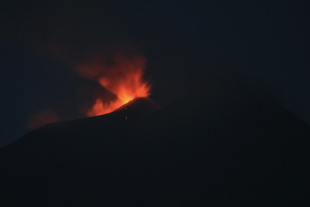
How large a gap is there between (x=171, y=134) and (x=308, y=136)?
7.98 meters

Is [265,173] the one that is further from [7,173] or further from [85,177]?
[7,173]

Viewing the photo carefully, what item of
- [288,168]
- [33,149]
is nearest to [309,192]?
[288,168]

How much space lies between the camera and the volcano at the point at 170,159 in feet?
27.5

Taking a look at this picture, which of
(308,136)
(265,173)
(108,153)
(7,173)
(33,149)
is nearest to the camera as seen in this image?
(265,173)

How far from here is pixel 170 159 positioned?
1040cm

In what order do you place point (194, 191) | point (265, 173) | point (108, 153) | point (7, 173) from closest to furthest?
point (194, 191)
point (265, 173)
point (7, 173)
point (108, 153)

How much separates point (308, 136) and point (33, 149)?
16.5 m

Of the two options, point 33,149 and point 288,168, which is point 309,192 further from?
point 33,149

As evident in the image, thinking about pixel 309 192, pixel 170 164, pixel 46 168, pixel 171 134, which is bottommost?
pixel 309 192

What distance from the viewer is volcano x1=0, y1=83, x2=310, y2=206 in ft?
27.5

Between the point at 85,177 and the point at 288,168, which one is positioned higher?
the point at 85,177

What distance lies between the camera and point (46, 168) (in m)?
10.9

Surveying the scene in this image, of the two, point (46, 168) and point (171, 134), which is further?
point (171, 134)

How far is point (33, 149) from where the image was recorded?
13406 mm
